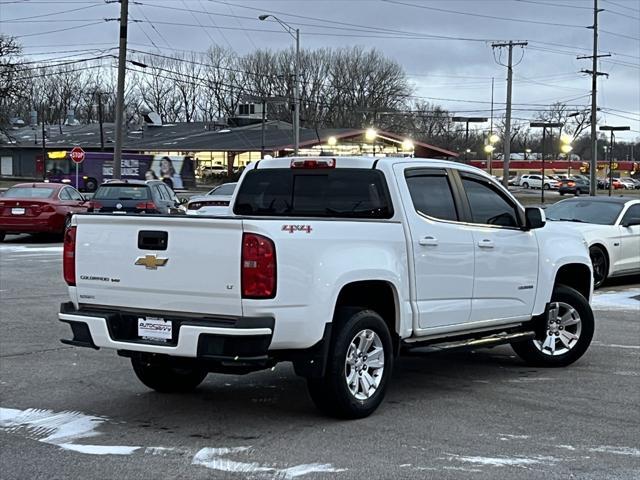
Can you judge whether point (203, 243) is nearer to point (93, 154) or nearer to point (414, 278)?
point (414, 278)

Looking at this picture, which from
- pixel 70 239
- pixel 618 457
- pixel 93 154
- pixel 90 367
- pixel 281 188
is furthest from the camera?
pixel 93 154

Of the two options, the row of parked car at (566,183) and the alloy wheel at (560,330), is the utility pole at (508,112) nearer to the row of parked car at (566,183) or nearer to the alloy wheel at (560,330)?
the row of parked car at (566,183)

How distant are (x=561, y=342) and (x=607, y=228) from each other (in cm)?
695

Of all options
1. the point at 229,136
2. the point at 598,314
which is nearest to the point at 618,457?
the point at 598,314

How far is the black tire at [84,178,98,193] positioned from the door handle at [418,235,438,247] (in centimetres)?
4996

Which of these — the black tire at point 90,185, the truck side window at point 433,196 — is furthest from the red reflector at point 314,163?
the black tire at point 90,185

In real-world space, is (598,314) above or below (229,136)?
below

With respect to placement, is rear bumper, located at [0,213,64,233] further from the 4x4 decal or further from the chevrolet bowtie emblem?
the 4x4 decal

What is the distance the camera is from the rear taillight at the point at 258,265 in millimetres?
5316

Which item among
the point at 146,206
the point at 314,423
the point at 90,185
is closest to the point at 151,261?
the point at 314,423

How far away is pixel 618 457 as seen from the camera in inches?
209

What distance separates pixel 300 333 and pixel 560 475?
183cm

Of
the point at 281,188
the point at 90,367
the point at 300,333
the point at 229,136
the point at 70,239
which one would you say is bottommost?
the point at 90,367

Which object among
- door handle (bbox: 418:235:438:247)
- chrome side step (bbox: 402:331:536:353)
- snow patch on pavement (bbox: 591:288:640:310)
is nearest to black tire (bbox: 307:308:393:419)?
chrome side step (bbox: 402:331:536:353)
